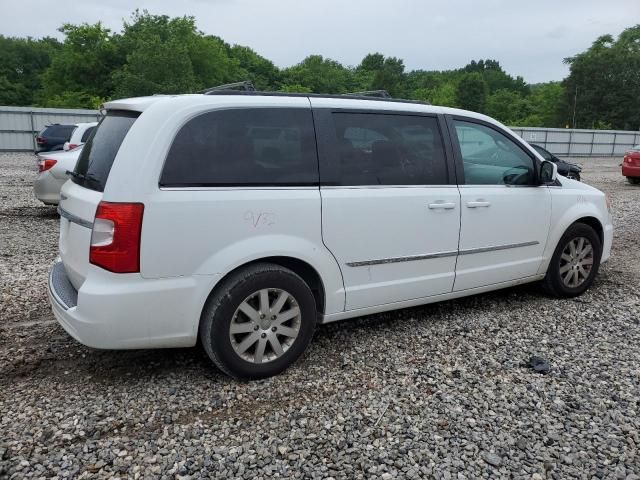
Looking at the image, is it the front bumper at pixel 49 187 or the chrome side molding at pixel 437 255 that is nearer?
the chrome side molding at pixel 437 255

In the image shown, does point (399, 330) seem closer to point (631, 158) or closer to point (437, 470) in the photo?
point (437, 470)

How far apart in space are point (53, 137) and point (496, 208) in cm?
1905

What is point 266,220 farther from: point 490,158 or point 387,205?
point 490,158

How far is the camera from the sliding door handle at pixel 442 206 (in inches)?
159

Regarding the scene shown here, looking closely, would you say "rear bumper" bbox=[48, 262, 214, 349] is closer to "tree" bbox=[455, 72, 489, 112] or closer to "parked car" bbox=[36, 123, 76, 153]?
"parked car" bbox=[36, 123, 76, 153]

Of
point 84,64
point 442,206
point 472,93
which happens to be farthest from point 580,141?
point 472,93

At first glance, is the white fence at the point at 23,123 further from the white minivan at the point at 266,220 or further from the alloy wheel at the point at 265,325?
the alloy wheel at the point at 265,325

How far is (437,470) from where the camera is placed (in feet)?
8.71

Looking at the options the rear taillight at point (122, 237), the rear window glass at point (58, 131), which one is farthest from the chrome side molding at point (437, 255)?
the rear window glass at point (58, 131)

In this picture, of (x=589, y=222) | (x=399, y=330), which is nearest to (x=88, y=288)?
(x=399, y=330)

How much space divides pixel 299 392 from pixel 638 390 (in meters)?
2.19

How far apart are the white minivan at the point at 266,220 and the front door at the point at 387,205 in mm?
11

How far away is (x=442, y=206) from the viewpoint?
13.4ft

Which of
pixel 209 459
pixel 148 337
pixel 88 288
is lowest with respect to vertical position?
pixel 209 459
